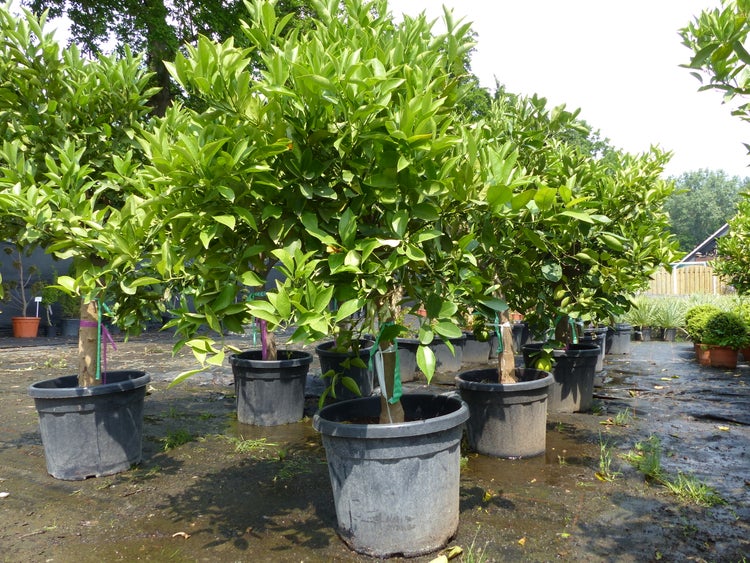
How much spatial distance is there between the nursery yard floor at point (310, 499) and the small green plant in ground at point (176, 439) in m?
0.06

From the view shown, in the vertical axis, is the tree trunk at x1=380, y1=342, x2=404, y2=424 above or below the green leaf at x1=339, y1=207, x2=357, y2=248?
below

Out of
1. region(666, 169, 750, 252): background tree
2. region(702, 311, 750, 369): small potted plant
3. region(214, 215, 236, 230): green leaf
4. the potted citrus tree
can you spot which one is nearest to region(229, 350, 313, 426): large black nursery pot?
the potted citrus tree

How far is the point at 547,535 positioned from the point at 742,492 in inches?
59.3

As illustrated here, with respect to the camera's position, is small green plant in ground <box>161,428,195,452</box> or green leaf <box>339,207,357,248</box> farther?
small green plant in ground <box>161,428,195,452</box>

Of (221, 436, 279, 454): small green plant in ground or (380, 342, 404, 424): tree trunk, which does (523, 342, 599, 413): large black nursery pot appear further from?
(380, 342, 404, 424): tree trunk

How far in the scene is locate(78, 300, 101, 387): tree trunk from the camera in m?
3.91

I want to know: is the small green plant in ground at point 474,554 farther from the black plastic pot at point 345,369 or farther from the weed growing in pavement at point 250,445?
the black plastic pot at point 345,369

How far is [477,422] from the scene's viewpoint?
13.9 ft

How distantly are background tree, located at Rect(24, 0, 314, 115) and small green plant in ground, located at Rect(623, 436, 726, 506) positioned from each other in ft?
34.6

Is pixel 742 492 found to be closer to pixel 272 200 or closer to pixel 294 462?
pixel 294 462

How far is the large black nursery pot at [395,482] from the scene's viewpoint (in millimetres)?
2510

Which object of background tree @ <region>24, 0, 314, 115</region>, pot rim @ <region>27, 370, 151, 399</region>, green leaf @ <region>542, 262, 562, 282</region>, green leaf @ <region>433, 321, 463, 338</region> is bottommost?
pot rim @ <region>27, 370, 151, 399</region>

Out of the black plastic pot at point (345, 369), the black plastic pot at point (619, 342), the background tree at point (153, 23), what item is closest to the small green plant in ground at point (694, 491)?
the black plastic pot at point (345, 369)

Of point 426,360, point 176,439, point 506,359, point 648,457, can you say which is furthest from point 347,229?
point 176,439
